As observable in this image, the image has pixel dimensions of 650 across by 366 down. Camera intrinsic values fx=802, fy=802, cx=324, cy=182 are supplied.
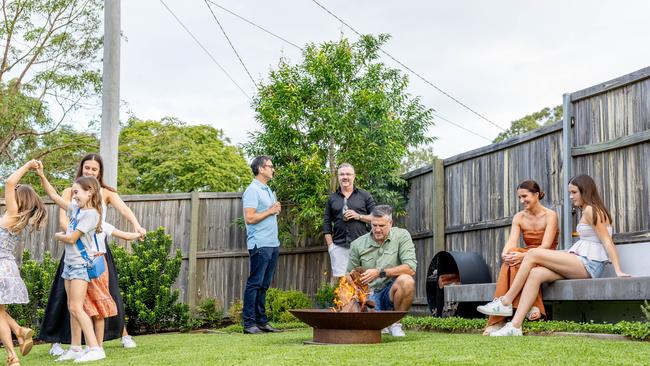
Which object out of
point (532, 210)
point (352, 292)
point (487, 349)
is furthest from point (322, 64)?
point (487, 349)

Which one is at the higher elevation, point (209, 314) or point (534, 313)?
point (534, 313)

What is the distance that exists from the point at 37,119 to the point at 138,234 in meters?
12.9

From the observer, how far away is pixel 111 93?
9742 mm

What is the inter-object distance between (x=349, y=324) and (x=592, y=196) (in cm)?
219

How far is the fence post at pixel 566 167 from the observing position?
740 cm

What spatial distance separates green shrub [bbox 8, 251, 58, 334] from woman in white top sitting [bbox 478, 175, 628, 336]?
5.53 meters

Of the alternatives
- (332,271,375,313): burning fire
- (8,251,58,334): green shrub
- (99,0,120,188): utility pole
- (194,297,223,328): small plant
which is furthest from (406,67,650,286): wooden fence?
(8,251,58,334): green shrub

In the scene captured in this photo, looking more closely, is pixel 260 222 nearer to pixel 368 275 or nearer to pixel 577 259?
pixel 368 275

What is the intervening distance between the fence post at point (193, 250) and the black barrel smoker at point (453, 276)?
3.70 meters

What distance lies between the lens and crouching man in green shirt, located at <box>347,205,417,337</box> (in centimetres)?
636

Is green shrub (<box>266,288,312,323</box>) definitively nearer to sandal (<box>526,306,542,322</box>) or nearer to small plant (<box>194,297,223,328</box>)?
small plant (<box>194,297,223,328</box>)

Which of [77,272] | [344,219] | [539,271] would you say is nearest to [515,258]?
[539,271]

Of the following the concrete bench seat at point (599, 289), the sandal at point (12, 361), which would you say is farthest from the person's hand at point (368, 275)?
the sandal at point (12, 361)

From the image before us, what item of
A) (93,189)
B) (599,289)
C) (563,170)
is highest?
(563,170)
